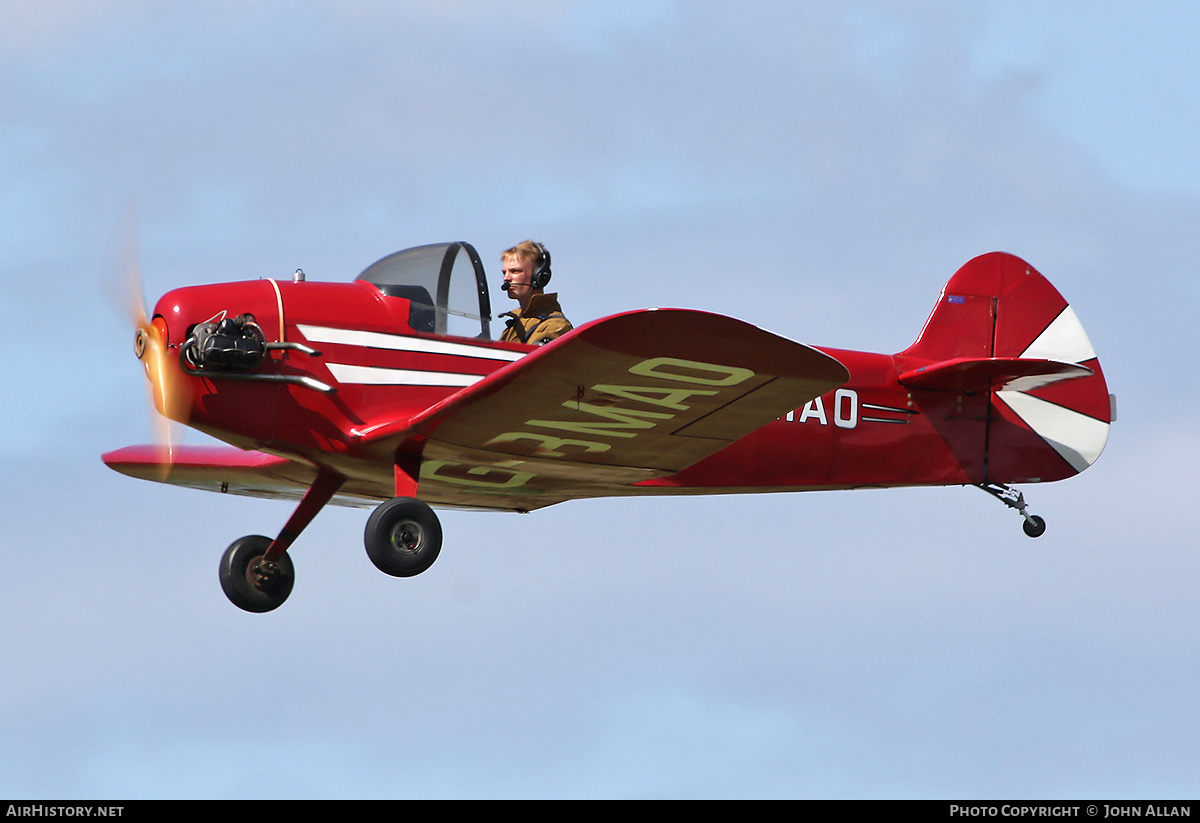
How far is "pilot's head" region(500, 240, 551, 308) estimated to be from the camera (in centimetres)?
1176

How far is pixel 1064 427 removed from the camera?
14141mm

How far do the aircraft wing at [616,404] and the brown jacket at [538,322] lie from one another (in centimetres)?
81

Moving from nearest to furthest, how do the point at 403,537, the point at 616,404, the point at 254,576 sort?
the point at 403,537 < the point at 616,404 < the point at 254,576

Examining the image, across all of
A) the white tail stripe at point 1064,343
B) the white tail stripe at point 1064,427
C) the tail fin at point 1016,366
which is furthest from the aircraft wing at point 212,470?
the white tail stripe at point 1064,343

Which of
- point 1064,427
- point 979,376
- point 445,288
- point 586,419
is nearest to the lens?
point 586,419

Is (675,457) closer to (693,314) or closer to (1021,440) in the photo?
(693,314)

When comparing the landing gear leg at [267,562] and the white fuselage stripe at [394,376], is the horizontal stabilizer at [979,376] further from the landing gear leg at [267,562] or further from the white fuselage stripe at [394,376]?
the landing gear leg at [267,562]

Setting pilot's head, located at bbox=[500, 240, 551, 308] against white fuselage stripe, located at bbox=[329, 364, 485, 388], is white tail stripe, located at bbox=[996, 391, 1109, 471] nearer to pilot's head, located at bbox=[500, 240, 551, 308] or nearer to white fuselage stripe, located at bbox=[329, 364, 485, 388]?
pilot's head, located at bbox=[500, 240, 551, 308]

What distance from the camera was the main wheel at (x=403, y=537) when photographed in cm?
1039

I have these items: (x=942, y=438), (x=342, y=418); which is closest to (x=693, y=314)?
(x=342, y=418)

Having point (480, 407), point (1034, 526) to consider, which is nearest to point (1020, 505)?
point (1034, 526)

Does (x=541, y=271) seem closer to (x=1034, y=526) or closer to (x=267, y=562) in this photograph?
(x=267, y=562)

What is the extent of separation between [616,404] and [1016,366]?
4.00 metres
